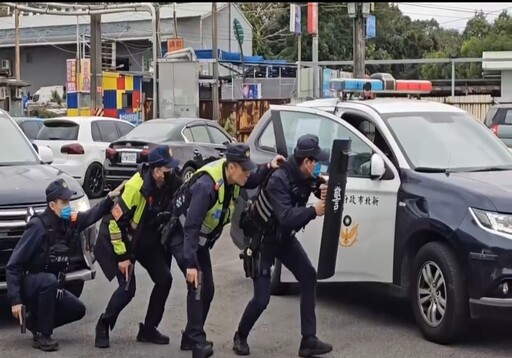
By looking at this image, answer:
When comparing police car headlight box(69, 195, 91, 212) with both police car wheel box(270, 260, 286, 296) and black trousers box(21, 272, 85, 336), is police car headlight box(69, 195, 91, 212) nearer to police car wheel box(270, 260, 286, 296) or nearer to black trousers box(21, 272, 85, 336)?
black trousers box(21, 272, 85, 336)

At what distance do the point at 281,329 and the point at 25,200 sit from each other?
7.92ft

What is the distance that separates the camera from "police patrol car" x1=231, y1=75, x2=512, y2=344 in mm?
6246

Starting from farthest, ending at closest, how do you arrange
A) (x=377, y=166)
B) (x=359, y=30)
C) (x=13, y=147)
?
(x=359, y=30) → (x=13, y=147) → (x=377, y=166)

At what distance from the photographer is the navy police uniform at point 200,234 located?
5.98 meters

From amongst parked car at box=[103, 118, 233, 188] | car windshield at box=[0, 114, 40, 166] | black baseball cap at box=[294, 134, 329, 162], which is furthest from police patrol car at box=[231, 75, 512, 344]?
parked car at box=[103, 118, 233, 188]

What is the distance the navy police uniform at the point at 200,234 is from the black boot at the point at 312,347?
70 cm

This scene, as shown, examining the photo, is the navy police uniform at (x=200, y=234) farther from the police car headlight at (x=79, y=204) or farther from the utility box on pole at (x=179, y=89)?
the utility box on pole at (x=179, y=89)

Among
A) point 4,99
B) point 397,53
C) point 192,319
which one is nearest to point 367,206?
point 192,319

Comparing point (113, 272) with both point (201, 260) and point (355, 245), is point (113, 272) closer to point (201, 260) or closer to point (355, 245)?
point (201, 260)

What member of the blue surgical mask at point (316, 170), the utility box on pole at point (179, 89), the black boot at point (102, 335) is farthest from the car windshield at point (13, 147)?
the utility box on pole at point (179, 89)

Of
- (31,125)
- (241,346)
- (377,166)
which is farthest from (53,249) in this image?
(31,125)

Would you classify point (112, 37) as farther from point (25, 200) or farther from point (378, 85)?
point (25, 200)

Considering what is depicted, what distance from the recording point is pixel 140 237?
21.5 ft

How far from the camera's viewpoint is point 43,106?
140 ft
